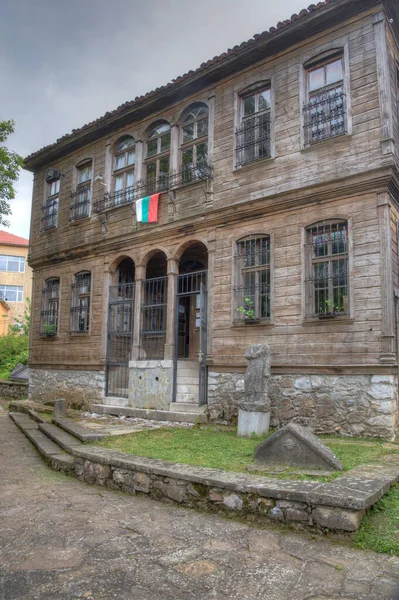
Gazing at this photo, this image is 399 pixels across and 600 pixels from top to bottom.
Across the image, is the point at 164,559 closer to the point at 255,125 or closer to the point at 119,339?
the point at 255,125

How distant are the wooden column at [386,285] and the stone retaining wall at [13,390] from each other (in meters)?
13.9

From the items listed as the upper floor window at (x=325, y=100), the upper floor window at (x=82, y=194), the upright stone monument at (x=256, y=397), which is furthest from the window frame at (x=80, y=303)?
the upper floor window at (x=325, y=100)

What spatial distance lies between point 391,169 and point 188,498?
6.58 m

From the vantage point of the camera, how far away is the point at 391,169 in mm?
8117

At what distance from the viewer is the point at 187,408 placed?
10344 mm

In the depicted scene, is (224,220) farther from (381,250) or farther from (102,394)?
(102,394)

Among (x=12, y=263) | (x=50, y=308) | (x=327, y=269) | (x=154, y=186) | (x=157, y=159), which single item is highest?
(x=12, y=263)

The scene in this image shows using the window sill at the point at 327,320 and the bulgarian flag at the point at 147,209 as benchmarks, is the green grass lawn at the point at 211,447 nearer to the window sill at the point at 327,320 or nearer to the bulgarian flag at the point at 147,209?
the window sill at the point at 327,320

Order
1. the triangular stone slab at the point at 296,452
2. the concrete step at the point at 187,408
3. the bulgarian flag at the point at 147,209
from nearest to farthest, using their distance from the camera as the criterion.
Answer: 1. the triangular stone slab at the point at 296,452
2. the concrete step at the point at 187,408
3. the bulgarian flag at the point at 147,209

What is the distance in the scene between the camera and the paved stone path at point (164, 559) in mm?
2988

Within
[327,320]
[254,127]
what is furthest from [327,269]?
[254,127]

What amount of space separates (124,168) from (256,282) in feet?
19.6

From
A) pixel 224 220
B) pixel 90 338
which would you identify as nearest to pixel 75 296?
pixel 90 338

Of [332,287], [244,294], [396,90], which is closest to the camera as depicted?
[332,287]
